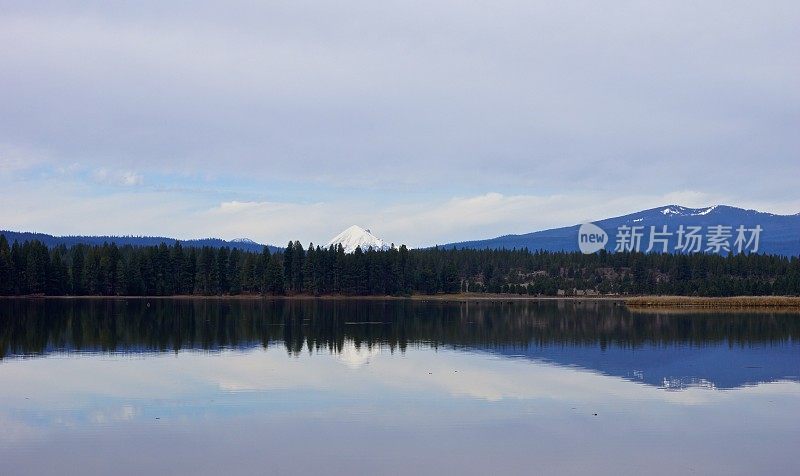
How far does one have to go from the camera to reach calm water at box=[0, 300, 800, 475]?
83.0 feet

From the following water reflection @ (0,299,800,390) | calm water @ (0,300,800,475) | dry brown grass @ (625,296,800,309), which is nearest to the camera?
calm water @ (0,300,800,475)

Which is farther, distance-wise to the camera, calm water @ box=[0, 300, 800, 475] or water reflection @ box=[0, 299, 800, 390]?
water reflection @ box=[0, 299, 800, 390]

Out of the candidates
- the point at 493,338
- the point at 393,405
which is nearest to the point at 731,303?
the point at 493,338

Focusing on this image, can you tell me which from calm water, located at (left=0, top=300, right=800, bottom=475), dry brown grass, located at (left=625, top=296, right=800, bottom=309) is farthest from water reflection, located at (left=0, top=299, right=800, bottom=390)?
dry brown grass, located at (left=625, top=296, right=800, bottom=309)

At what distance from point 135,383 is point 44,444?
13611mm

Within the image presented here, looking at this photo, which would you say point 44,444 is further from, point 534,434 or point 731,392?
point 731,392

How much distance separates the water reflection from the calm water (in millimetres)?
413

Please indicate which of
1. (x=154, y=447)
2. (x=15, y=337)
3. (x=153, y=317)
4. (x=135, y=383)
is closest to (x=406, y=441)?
(x=154, y=447)

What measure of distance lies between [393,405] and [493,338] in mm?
36471

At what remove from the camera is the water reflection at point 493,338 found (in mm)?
50688

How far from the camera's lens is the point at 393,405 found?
34938 mm

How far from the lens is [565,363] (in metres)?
51.4

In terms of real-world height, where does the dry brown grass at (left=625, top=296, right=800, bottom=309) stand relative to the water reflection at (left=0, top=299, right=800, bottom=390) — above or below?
above

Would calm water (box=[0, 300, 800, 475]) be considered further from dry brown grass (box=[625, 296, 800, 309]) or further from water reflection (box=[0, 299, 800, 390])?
dry brown grass (box=[625, 296, 800, 309])
